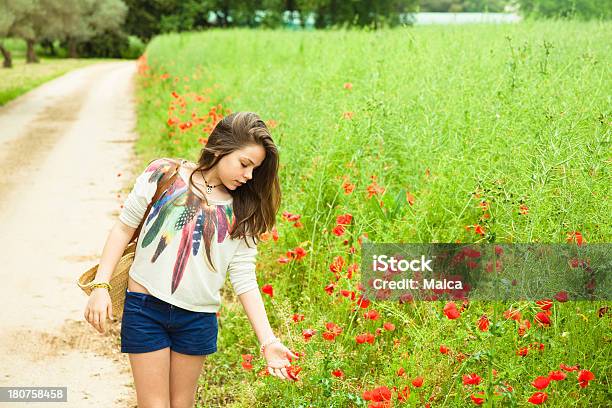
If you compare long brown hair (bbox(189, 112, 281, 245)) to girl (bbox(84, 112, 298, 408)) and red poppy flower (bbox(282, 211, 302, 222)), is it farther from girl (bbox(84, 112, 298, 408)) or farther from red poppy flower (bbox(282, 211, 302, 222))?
red poppy flower (bbox(282, 211, 302, 222))

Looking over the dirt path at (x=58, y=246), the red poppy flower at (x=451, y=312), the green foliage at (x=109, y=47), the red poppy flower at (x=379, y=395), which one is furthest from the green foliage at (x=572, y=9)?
the green foliage at (x=109, y=47)

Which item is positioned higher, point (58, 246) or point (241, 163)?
point (241, 163)

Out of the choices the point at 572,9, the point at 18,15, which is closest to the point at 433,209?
the point at 572,9

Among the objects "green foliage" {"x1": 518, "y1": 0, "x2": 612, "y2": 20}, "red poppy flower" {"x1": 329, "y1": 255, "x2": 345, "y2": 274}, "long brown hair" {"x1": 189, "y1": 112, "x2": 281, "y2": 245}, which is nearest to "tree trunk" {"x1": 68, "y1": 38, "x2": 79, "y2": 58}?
"green foliage" {"x1": 518, "y1": 0, "x2": 612, "y2": 20}

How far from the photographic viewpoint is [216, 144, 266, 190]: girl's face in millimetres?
2857

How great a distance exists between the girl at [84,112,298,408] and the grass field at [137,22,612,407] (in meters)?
0.59

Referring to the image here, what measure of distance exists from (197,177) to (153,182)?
0.53 feet

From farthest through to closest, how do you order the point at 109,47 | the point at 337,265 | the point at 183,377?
1. the point at 109,47
2. the point at 337,265
3. the point at 183,377

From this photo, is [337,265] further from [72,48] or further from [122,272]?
[72,48]

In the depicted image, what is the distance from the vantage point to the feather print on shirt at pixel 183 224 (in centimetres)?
287

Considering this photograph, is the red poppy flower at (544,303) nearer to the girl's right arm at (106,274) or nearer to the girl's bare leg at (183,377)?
the girl's bare leg at (183,377)

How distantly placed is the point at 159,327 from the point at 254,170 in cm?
67

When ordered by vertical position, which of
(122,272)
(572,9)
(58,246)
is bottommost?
(58,246)

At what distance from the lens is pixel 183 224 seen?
288 centimetres
